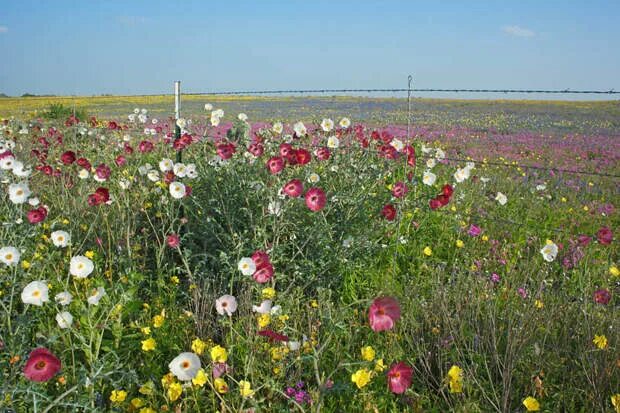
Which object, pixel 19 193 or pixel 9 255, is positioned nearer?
pixel 9 255

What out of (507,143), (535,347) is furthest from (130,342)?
(507,143)

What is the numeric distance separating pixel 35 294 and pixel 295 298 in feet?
4.75

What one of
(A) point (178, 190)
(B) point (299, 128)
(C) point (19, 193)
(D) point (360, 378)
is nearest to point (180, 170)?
(A) point (178, 190)

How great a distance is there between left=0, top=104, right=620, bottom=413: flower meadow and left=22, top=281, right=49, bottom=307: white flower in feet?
0.05

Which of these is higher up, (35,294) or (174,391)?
(35,294)

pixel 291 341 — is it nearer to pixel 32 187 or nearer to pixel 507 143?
pixel 32 187

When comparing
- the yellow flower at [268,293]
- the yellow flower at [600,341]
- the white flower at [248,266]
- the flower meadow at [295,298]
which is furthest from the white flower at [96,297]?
the yellow flower at [600,341]

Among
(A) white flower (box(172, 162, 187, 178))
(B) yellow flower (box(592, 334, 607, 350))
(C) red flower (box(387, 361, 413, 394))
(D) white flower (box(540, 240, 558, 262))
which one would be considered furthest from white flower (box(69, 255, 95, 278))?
(D) white flower (box(540, 240, 558, 262))

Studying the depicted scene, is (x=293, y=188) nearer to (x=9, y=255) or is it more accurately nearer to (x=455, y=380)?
(x=455, y=380)

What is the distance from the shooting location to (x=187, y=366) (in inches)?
73.7

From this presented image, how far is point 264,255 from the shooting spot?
2418mm

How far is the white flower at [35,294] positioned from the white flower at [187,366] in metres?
0.66

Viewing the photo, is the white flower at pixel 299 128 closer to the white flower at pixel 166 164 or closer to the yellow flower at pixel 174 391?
the white flower at pixel 166 164

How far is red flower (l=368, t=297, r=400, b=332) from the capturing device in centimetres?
175
